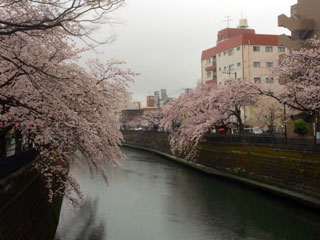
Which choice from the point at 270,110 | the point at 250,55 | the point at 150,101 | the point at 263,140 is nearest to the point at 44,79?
the point at 263,140

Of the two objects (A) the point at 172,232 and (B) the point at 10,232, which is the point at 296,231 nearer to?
(A) the point at 172,232

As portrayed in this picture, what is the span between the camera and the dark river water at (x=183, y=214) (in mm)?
12828

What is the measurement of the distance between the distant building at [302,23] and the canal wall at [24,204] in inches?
924

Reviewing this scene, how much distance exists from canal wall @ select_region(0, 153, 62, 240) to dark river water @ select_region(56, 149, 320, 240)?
164 cm

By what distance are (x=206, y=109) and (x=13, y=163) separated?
21586 millimetres

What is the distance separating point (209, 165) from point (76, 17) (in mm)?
23136

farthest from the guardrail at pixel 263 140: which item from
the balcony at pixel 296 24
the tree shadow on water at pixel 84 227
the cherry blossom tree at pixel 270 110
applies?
the tree shadow on water at pixel 84 227

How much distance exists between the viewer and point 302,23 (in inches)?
1088

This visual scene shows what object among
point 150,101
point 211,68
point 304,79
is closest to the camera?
point 304,79

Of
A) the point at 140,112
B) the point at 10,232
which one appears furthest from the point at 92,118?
the point at 140,112

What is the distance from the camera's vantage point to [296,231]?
42.8 ft

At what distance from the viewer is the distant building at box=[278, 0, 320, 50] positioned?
90.7 feet

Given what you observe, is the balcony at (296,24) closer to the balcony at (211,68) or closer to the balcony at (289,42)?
the balcony at (289,42)

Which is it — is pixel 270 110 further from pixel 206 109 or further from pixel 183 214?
pixel 183 214
